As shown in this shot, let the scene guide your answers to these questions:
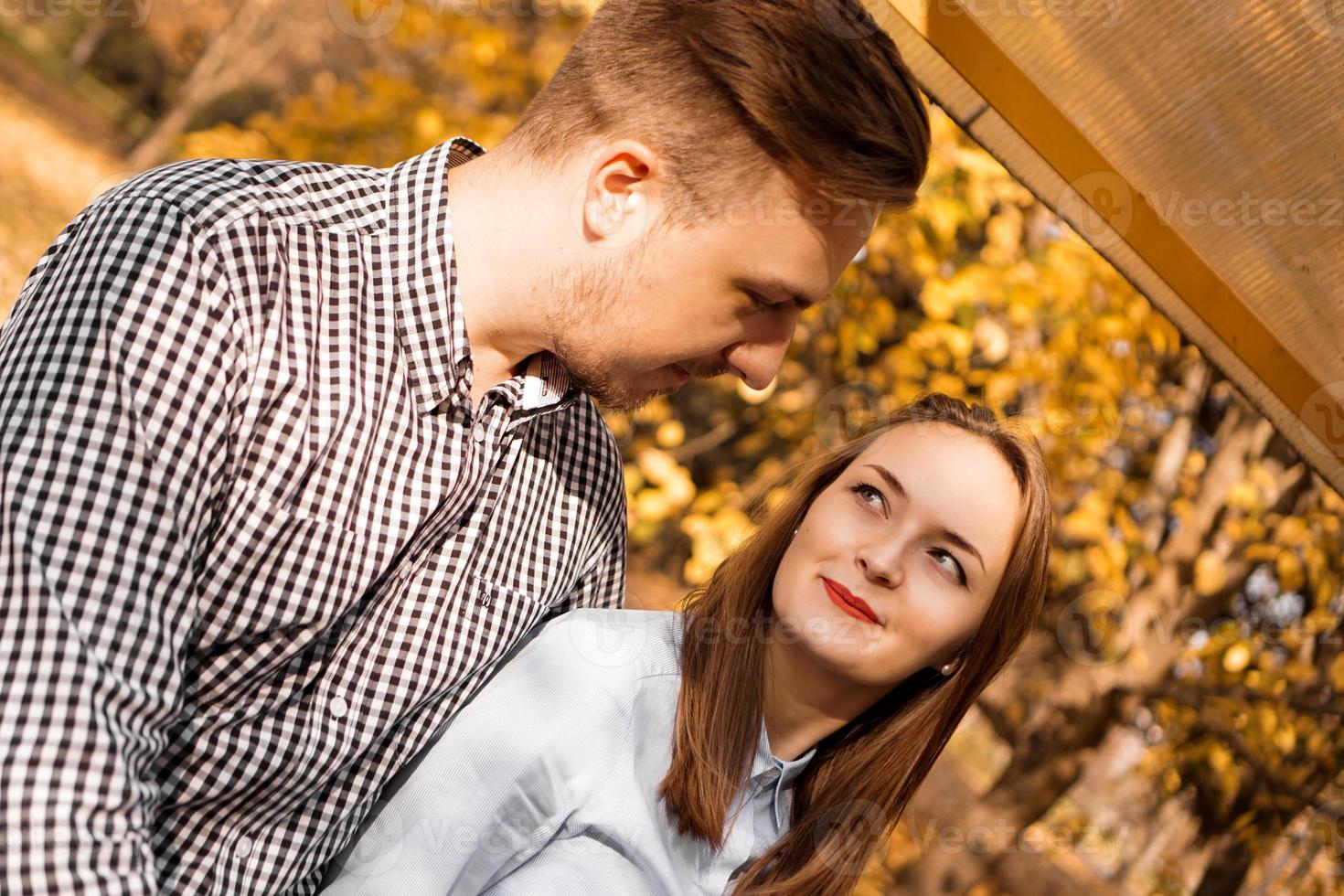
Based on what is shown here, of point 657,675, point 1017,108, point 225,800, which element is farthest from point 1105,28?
point 225,800

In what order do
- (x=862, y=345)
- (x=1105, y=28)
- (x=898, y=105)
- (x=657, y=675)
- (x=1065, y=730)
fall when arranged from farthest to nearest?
(x=1065, y=730), (x=862, y=345), (x=657, y=675), (x=898, y=105), (x=1105, y=28)

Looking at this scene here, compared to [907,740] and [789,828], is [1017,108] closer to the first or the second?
[907,740]

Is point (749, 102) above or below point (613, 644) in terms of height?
above

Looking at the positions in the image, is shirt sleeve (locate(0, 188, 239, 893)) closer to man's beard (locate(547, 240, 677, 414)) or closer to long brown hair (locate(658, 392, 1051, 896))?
man's beard (locate(547, 240, 677, 414))

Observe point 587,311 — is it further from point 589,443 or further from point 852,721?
point 852,721

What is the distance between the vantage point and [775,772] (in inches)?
76.6

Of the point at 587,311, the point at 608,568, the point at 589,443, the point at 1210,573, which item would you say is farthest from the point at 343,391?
the point at 1210,573

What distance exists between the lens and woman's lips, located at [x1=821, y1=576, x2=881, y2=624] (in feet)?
5.95

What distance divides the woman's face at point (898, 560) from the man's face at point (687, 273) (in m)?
0.35

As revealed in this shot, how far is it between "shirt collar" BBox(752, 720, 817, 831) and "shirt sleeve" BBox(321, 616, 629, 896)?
0.88 feet

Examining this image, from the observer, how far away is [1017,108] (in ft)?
5.00

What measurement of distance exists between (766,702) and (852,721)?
211mm

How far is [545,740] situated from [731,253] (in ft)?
2.50

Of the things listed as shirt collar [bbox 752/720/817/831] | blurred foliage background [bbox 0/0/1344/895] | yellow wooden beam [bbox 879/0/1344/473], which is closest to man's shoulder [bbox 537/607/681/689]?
shirt collar [bbox 752/720/817/831]
